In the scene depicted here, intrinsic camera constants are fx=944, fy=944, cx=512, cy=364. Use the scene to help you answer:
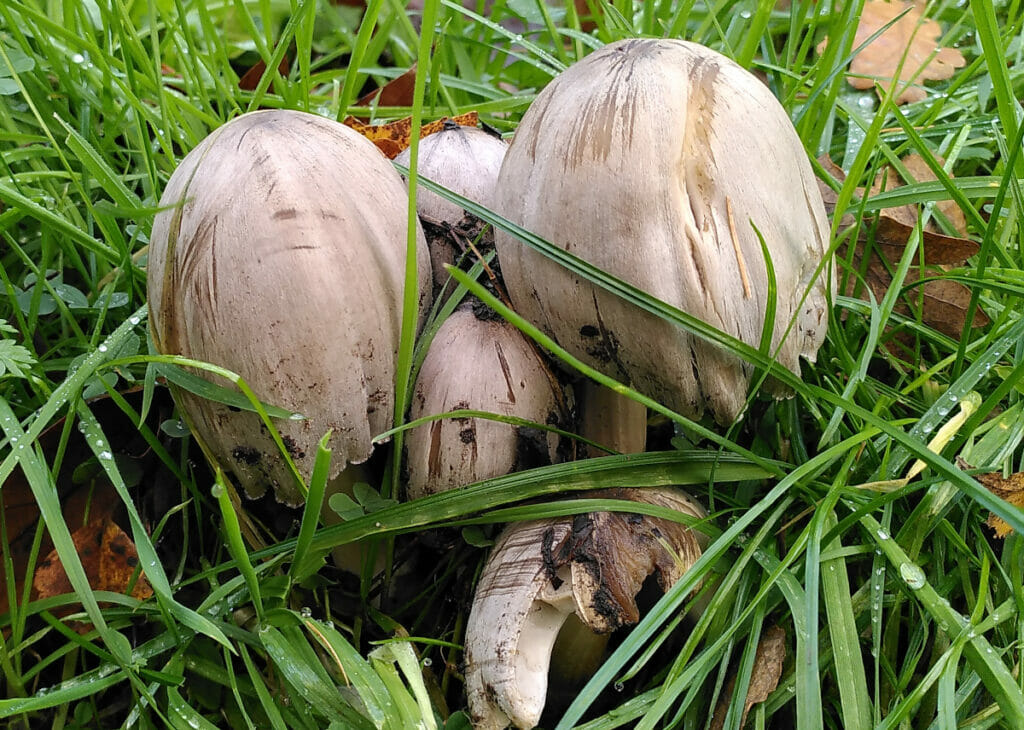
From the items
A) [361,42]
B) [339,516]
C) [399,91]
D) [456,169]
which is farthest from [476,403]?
[399,91]

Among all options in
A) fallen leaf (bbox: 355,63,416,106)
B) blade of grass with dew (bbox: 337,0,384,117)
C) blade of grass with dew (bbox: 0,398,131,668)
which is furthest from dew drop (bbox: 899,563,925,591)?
A: fallen leaf (bbox: 355,63,416,106)

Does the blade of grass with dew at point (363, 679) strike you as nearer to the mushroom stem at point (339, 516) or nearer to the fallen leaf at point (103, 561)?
the mushroom stem at point (339, 516)

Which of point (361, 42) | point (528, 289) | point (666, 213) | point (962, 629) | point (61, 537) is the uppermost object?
point (361, 42)

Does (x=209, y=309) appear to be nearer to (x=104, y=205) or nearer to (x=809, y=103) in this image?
(x=104, y=205)

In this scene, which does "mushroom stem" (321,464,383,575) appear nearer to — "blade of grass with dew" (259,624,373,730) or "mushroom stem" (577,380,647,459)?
"blade of grass with dew" (259,624,373,730)

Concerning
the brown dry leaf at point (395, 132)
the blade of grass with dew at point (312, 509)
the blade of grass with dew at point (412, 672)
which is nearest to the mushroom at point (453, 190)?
the brown dry leaf at point (395, 132)

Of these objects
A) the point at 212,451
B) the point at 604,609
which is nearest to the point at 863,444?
the point at 604,609

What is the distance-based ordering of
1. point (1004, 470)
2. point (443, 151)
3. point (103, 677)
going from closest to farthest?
point (103, 677) < point (1004, 470) < point (443, 151)

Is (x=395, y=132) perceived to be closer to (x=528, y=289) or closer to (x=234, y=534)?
(x=528, y=289)
